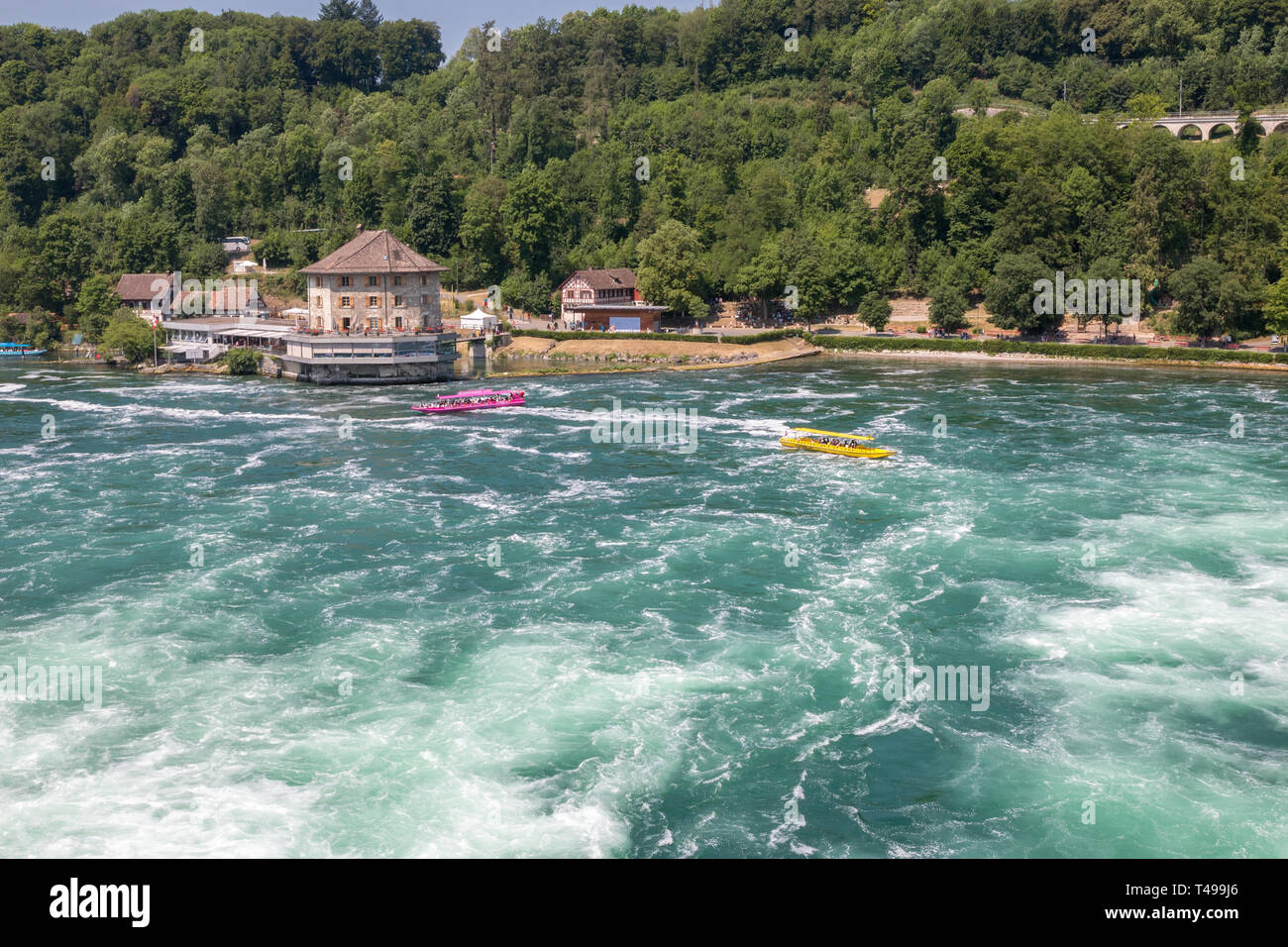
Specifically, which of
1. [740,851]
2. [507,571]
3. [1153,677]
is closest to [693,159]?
[507,571]

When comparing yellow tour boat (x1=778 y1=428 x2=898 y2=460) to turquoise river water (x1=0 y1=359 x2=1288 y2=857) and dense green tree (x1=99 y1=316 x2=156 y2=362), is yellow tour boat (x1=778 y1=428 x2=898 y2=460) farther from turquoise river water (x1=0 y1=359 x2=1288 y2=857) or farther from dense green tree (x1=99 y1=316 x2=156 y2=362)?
dense green tree (x1=99 y1=316 x2=156 y2=362)

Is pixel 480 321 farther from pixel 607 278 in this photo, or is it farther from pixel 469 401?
pixel 469 401

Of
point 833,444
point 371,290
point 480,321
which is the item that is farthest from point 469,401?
point 480,321

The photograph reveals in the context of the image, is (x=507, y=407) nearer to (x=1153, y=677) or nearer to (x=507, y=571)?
(x=507, y=571)

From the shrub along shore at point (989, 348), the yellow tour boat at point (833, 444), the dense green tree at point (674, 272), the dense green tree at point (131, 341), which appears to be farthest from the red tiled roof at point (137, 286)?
the yellow tour boat at point (833, 444)

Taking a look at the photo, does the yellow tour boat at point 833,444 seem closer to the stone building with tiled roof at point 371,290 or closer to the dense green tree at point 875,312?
the stone building with tiled roof at point 371,290

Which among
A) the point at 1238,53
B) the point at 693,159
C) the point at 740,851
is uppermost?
the point at 1238,53
